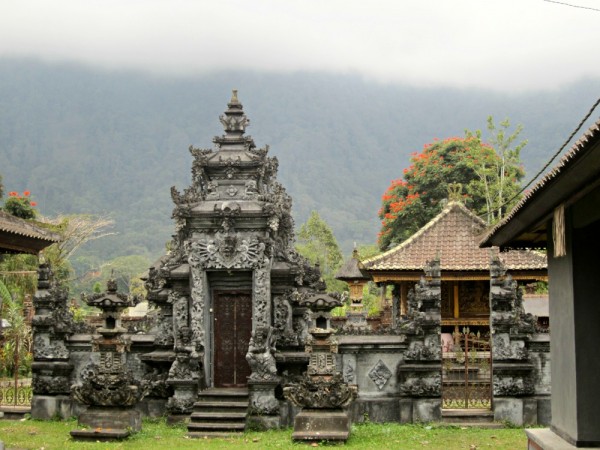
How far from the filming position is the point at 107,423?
597 inches

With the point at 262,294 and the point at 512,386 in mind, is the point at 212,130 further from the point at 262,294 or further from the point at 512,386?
the point at 512,386

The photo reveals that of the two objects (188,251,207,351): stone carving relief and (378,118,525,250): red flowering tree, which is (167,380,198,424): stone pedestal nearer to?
(188,251,207,351): stone carving relief

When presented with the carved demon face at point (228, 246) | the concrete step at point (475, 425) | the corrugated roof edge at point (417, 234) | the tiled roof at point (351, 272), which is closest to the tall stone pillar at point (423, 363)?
the concrete step at point (475, 425)

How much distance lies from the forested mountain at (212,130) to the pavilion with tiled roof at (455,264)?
100.0 meters

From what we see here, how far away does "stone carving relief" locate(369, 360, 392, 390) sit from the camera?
16922mm

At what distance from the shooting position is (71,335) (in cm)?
1805

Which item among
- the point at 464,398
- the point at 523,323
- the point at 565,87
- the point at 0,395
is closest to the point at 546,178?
the point at 523,323

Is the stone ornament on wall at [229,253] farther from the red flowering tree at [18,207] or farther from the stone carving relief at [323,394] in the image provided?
the red flowering tree at [18,207]

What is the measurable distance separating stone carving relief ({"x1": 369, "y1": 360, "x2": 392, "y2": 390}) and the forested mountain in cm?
10718

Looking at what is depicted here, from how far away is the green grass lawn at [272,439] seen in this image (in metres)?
14.2

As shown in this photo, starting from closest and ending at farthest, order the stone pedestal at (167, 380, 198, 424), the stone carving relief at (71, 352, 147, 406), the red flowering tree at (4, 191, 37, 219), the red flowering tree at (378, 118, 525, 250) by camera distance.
A: the stone carving relief at (71, 352, 147, 406) < the stone pedestal at (167, 380, 198, 424) < the red flowering tree at (4, 191, 37, 219) < the red flowering tree at (378, 118, 525, 250)

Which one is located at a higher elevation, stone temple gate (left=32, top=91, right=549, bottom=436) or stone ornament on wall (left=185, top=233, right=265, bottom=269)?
stone ornament on wall (left=185, top=233, right=265, bottom=269)

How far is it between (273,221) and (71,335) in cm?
526

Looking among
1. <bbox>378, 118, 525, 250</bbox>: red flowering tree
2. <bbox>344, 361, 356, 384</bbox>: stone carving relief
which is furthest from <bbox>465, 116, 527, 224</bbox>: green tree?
<bbox>344, 361, 356, 384</bbox>: stone carving relief
